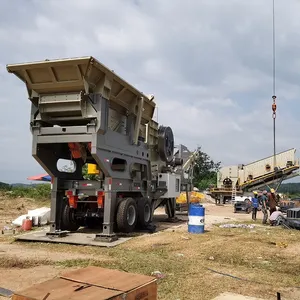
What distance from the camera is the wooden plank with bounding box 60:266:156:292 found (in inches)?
122

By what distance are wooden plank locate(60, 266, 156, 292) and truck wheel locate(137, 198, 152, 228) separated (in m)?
8.93

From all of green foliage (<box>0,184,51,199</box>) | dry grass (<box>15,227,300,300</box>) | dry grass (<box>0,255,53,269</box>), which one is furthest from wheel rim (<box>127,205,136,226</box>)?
green foliage (<box>0,184,51,199</box>)

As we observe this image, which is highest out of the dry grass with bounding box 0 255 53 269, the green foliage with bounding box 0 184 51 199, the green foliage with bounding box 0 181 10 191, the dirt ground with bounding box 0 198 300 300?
the green foliage with bounding box 0 181 10 191

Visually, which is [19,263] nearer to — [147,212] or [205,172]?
[147,212]

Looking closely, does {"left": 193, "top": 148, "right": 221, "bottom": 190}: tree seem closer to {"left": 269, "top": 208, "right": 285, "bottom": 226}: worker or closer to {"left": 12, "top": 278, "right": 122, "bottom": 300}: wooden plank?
{"left": 269, "top": 208, "right": 285, "bottom": 226}: worker

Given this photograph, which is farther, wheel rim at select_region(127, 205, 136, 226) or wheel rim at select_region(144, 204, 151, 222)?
wheel rim at select_region(144, 204, 151, 222)

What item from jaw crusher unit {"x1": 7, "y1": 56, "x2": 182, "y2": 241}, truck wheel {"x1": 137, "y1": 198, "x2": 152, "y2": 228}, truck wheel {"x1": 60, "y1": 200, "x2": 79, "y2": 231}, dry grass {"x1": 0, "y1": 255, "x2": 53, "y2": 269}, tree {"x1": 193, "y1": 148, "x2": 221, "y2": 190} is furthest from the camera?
tree {"x1": 193, "y1": 148, "x2": 221, "y2": 190}

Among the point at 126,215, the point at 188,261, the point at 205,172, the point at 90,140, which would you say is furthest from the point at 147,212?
Answer: the point at 205,172

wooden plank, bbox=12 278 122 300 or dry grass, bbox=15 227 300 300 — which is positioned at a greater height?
wooden plank, bbox=12 278 122 300

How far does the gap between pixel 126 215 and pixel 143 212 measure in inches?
56.0

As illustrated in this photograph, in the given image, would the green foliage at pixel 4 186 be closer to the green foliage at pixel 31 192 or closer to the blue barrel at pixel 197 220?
the green foliage at pixel 31 192

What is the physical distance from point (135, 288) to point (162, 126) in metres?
12.3

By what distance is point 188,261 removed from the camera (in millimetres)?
8023

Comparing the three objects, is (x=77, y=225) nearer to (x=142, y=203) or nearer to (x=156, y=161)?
(x=142, y=203)
